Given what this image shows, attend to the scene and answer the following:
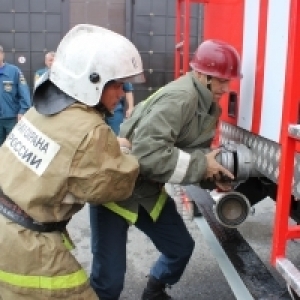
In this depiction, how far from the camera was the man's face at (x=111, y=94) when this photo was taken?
7.66 feet

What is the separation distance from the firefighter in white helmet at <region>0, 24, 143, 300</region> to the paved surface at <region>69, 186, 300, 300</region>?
138 centimetres

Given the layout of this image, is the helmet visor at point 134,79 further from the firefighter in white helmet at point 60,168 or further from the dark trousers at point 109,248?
the dark trousers at point 109,248

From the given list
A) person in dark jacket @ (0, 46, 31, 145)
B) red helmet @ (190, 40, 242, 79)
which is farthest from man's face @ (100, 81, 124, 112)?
person in dark jacket @ (0, 46, 31, 145)

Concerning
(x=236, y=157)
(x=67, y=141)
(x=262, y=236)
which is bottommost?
(x=262, y=236)

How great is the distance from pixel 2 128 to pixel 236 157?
16.2 feet

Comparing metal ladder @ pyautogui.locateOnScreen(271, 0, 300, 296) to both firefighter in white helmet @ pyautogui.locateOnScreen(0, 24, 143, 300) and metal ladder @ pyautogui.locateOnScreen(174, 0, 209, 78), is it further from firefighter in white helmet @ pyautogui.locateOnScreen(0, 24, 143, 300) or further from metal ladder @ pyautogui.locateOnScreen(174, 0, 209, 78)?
metal ladder @ pyautogui.locateOnScreen(174, 0, 209, 78)

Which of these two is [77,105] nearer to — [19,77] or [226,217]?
[226,217]

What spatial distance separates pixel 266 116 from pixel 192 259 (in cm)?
201

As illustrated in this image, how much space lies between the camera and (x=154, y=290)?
11.5ft

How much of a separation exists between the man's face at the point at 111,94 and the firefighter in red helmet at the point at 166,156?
0.27 meters

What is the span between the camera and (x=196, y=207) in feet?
12.2

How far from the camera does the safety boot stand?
3.49 meters

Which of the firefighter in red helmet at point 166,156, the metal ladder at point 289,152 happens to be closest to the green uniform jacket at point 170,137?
the firefighter in red helmet at point 166,156

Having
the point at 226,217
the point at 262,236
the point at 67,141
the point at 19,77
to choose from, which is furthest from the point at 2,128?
the point at 67,141
